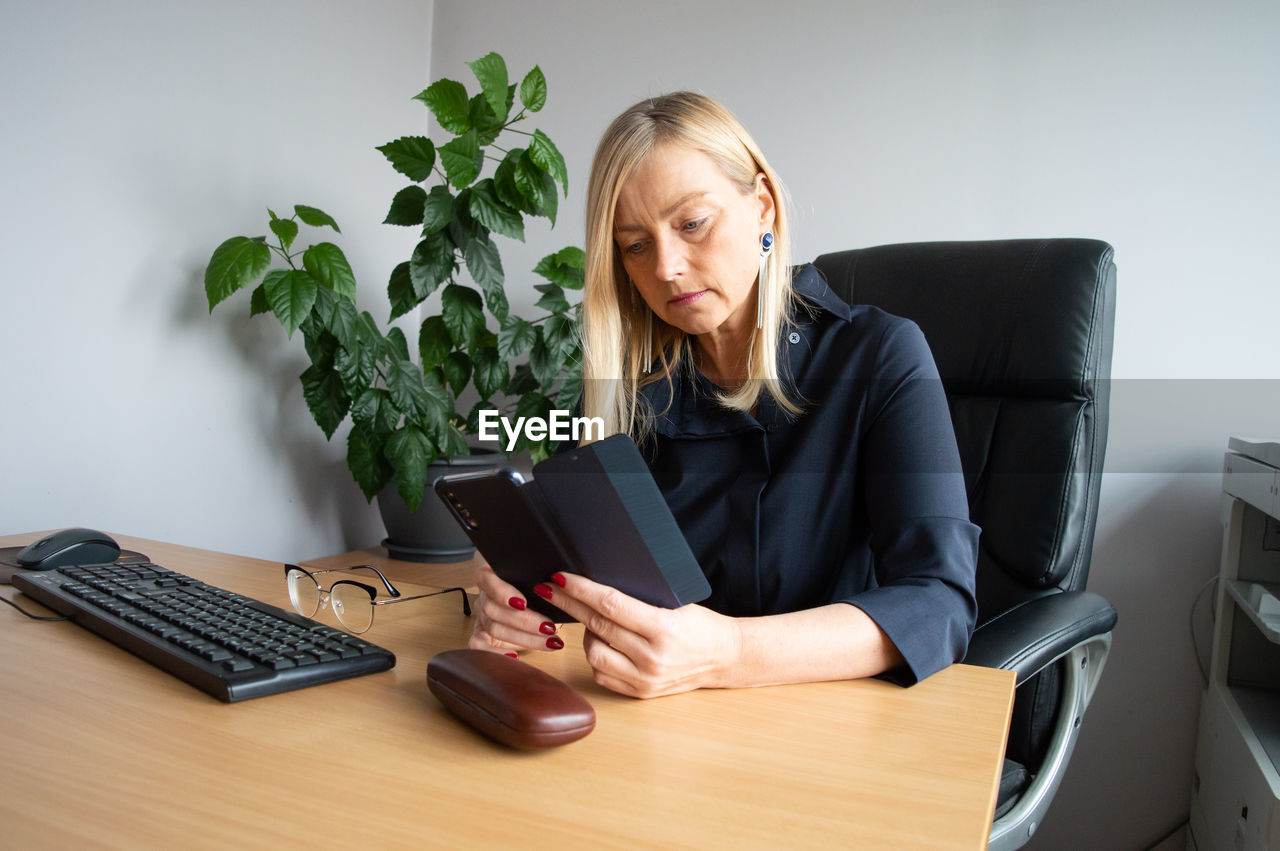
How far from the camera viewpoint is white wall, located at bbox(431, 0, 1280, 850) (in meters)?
1.72

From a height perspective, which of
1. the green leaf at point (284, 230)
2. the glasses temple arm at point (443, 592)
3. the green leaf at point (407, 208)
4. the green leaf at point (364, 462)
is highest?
the green leaf at point (407, 208)

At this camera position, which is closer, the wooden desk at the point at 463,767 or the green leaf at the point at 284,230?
the wooden desk at the point at 463,767

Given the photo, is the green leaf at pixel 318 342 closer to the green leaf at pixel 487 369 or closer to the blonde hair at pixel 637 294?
the green leaf at pixel 487 369

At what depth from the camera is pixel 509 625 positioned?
2.66 feet

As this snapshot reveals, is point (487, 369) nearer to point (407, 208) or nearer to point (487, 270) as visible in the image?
point (487, 270)

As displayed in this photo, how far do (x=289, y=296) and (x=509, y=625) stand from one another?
1341 millimetres

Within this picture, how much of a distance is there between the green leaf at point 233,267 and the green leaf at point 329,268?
0.11m

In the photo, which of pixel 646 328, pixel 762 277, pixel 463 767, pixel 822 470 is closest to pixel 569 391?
pixel 646 328

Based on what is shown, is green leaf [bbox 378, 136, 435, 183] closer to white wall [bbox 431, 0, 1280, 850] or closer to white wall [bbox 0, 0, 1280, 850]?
white wall [bbox 0, 0, 1280, 850]

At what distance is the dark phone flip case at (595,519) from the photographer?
65cm

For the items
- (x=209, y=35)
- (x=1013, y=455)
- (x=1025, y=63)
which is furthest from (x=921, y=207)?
(x=209, y=35)

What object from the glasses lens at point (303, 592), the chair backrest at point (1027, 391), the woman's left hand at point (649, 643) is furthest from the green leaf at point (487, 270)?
the woman's left hand at point (649, 643)

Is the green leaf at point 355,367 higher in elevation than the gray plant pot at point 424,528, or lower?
higher

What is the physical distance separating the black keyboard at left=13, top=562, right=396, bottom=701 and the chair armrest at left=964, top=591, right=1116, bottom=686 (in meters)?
0.61
